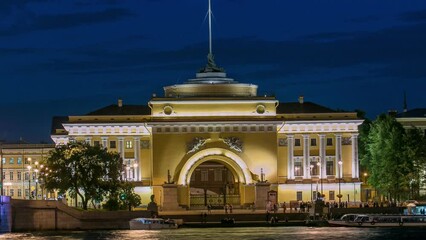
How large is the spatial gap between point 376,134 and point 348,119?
381cm

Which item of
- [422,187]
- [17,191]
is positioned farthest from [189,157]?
[17,191]

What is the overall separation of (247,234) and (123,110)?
39.4 m

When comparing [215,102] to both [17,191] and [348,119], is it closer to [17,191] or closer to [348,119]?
[348,119]

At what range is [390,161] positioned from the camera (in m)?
151

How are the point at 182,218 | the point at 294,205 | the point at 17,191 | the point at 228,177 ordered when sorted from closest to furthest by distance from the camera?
the point at 182,218
the point at 294,205
the point at 228,177
the point at 17,191

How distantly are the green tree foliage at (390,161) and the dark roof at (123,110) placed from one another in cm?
2530

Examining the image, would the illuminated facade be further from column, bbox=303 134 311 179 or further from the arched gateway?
column, bbox=303 134 311 179

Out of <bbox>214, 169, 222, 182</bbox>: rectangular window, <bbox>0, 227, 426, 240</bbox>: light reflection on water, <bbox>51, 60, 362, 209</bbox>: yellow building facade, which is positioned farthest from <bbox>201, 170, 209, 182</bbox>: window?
<bbox>0, 227, 426, 240</bbox>: light reflection on water

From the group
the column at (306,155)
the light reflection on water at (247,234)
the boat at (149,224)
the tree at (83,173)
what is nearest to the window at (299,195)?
the column at (306,155)

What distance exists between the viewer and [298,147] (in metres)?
154

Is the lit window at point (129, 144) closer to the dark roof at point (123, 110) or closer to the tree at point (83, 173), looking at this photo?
the dark roof at point (123, 110)

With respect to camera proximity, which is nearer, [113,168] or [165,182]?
[113,168]

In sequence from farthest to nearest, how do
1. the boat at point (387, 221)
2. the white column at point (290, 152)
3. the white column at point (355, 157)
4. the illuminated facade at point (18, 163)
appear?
the illuminated facade at point (18, 163), the white column at point (355, 157), the white column at point (290, 152), the boat at point (387, 221)

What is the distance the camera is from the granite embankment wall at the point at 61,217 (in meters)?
126
